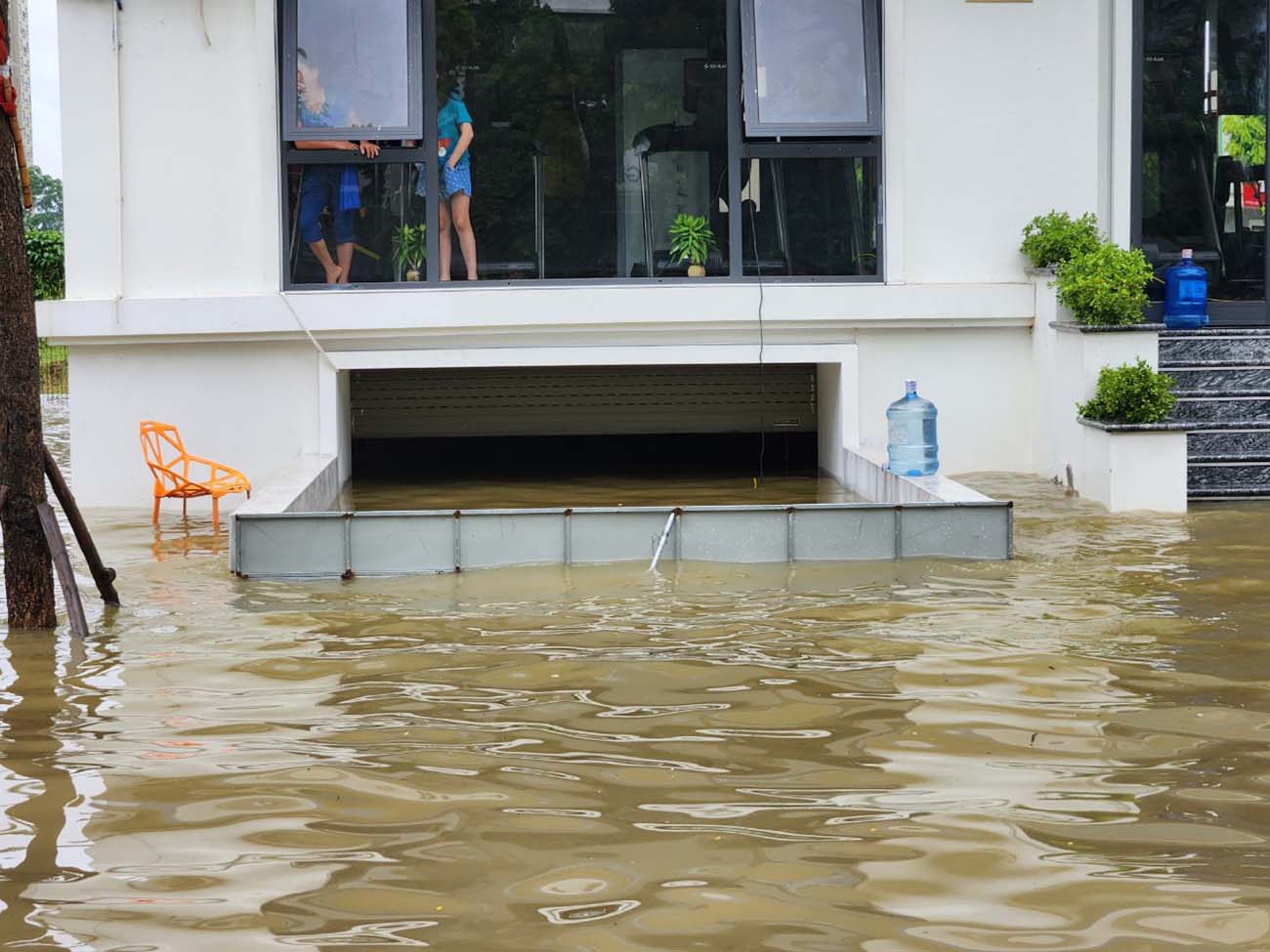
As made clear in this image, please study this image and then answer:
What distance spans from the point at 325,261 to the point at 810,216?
400 cm

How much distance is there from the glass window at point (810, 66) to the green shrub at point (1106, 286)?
212cm

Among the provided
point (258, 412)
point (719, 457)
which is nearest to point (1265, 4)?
point (719, 457)

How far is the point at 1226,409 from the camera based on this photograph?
42.1 feet

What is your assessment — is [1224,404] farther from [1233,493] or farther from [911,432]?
[911,432]

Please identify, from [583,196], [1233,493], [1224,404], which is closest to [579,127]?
[583,196]

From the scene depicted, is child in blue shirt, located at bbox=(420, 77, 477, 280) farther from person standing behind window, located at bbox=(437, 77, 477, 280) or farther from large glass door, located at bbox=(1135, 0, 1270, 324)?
large glass door, located at bbox=(1135, 0, 1270, 324)

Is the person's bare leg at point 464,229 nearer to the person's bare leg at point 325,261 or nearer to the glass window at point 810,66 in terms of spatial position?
the person's bare leg at point 325,261

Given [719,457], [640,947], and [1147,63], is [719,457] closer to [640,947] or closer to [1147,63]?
[1147,63]

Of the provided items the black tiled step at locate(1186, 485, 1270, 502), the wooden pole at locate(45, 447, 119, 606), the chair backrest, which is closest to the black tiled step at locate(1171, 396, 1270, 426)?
the black tiled step at locate(1186, 485, 1270, 502)

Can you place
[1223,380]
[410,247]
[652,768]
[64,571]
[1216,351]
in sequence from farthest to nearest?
[410,247] < [1216,351] < [1223,380] < [64,571] < [652,768]

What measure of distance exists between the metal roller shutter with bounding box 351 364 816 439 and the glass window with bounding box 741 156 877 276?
2120 millimetres

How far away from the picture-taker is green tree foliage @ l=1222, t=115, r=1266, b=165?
14.1 meters

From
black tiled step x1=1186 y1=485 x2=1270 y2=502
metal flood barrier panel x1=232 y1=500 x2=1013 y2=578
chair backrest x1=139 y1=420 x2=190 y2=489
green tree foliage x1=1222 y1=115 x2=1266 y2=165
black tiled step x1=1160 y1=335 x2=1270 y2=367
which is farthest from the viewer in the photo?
green tree foliage x1=1222 y1=115 x2=1266 y2=165

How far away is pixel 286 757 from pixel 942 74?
31.7 feet
